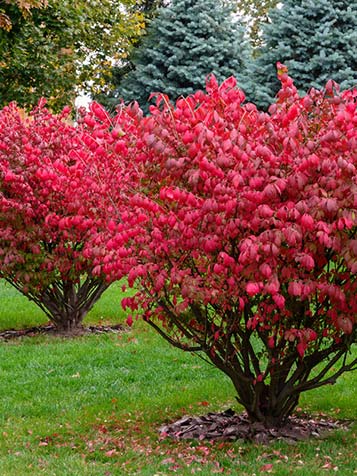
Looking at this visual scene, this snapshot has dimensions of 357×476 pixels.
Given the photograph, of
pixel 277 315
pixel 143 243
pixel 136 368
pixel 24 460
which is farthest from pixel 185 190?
pixel 136 368

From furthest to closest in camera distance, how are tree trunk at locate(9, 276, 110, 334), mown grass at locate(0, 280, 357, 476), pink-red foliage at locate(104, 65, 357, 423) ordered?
tree trunk at locate(9, 276, 110, 334)
mown grass at locate(0, 280, 357, 476)
pink-red foliage at locate(104, 65, 357, 423)

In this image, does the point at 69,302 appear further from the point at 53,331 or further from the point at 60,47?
the point at 60,47

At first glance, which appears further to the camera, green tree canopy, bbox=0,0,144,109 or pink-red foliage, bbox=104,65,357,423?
green tree canopy, bbox=0,0,144,109

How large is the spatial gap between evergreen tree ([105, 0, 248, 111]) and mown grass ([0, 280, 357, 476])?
1166 cm

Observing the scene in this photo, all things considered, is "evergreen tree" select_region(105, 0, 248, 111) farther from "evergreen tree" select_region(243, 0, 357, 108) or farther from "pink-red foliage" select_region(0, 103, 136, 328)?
"pink-red foliage" select_region(0, 103, 136, 328)

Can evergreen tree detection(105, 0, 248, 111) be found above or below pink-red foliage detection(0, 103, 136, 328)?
above

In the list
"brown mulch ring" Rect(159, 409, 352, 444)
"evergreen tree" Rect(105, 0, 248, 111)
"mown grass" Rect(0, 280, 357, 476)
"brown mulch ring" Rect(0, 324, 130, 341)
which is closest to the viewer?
"mown grass" Rect(0, 280, 357, 476)

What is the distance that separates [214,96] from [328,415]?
271 centimetres

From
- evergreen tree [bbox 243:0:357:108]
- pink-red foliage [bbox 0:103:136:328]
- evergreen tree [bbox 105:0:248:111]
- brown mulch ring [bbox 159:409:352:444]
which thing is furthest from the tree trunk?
evergreen tree [bbox 105:0:248:111]

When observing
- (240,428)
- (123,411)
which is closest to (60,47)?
(123,411)

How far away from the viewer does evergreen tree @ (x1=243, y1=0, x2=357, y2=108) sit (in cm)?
1652

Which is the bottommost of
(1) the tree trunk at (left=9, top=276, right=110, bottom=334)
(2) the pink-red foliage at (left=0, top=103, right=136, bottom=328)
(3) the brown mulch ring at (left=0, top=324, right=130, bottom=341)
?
(3) the brown mulch ring at (left=0, top=324, right=130, bottom=341)

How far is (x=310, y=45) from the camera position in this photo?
54.9 feet

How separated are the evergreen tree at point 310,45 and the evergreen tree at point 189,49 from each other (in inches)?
75.5
